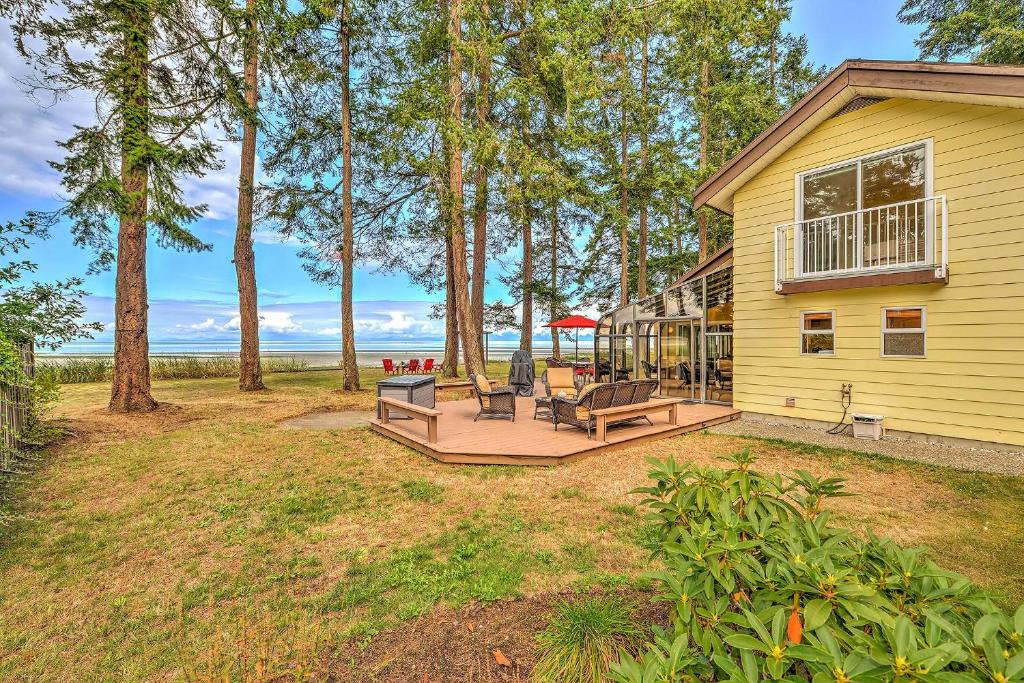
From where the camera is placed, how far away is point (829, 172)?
880cm

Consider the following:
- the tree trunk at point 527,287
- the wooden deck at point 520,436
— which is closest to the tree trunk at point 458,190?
the wooden deck at point 520,436

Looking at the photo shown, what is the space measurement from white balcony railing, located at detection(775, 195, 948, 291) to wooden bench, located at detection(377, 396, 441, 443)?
7.87m

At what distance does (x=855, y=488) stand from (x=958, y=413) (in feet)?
11.9

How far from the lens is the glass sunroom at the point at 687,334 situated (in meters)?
11.4

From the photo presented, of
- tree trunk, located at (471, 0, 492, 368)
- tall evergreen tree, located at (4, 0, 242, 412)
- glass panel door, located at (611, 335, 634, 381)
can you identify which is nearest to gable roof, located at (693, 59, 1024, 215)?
glass panel door, located at (611, 335, 634, 381)

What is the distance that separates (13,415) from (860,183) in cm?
1475

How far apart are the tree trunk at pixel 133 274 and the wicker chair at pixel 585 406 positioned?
28.4ft

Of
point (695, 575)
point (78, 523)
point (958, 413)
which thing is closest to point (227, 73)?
point (78, 523)

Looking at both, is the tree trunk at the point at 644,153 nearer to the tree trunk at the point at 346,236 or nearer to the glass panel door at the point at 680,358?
the glass panel door at the point at 680,358

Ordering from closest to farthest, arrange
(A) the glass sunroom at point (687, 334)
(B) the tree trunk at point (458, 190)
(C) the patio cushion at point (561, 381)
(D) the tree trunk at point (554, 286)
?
(C) the patio cushion at point (561, 381)
(B) the tree trunk at point (458, 190)
(A) the glass sunroom at point (687, 334)
(D) the tree trunk at point (554, 286)

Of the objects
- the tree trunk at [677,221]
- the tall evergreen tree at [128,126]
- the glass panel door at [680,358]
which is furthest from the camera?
the tree trunk at [677,221]

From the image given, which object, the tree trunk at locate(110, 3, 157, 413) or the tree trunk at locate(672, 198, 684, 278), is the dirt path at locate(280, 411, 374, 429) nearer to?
the tree trunk at locate(110, 3, 157, 413)

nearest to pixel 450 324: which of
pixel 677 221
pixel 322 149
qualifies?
pixel 322 149

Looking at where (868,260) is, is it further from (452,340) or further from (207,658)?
(452,340)
